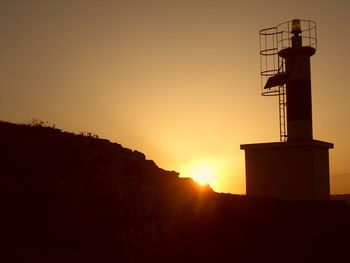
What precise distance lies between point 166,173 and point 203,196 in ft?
7.89

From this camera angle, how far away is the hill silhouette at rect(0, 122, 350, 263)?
55.8 feet

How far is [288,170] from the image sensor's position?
104ft

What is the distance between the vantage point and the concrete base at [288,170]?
103 feet

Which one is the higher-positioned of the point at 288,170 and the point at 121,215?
the point at 288,170

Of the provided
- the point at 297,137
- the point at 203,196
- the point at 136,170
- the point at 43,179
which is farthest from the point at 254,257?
the point at 297,137

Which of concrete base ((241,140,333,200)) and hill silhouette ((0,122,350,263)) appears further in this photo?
concrete base ((241,140,333,200))

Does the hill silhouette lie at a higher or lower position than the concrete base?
lower

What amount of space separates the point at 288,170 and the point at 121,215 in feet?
52.5

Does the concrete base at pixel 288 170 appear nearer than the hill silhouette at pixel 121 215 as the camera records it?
No

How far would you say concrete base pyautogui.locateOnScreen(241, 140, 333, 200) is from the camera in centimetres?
3136

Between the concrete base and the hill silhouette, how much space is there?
3534 mm

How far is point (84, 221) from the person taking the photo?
1773cm

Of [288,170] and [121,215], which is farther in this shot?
[288,170]

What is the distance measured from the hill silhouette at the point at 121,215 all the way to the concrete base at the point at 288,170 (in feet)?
11.6
